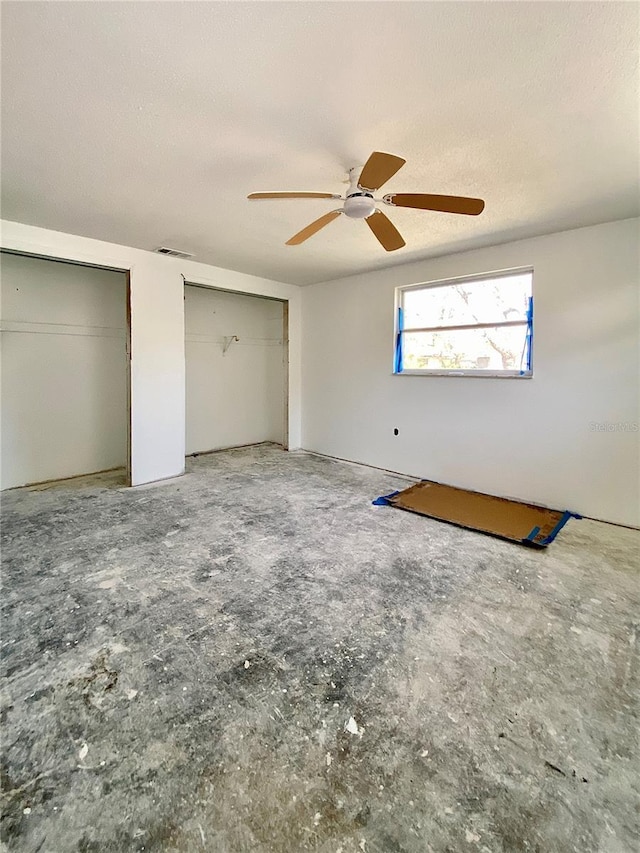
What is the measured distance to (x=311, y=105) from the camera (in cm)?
181

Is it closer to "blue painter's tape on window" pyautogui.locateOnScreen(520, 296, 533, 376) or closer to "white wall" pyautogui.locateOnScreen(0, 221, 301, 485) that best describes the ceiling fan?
"blue painter's tape on window" pyautogui.locateOnScreen(520, 296, 533, 376)

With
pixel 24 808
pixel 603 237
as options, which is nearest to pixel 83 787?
pixel 24 808

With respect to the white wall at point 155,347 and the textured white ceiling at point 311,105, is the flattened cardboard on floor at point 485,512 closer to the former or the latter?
the textured white ceiling at point 311,105

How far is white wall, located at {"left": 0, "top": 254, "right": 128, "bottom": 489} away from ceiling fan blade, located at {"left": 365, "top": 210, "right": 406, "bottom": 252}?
3600 mm

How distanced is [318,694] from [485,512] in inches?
100

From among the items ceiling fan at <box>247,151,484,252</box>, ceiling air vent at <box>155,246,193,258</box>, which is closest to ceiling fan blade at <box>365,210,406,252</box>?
ceiling fan at <box>247,151,484,252</box>

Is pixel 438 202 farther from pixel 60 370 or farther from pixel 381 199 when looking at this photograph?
pixel 60 370

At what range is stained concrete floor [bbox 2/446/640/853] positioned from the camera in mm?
1162

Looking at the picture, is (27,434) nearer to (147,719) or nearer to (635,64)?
(147,719)

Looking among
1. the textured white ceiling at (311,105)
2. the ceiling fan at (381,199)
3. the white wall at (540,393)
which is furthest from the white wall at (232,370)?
the ceiling fan at (381,199)

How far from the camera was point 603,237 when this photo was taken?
3.26 meters

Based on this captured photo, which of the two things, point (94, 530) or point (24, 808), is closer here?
point (24, 808)

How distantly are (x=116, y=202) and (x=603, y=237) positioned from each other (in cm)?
395

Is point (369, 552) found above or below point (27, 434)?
below
